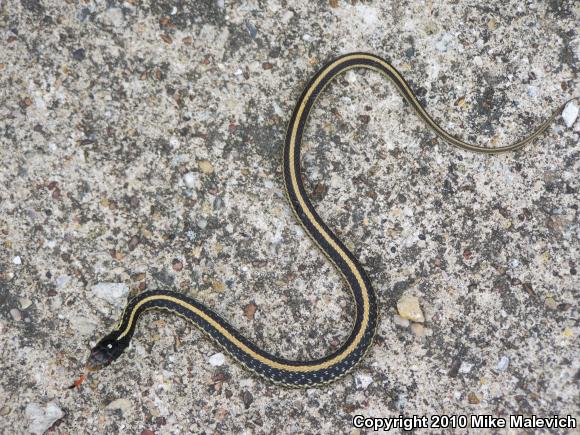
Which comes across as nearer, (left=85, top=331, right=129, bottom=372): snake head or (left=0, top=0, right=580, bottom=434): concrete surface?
(left=85, top=331, right=129, bottom=372): snake head

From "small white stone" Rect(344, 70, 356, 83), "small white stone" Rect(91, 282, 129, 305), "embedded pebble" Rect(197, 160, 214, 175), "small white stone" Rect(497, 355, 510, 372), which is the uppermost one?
"small white stone" Rect(344, 70, 356, 83)

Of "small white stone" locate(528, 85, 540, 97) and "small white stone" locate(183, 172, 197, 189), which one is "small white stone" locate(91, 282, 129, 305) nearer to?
"small white stone" locate(183, 172, 197, 189)

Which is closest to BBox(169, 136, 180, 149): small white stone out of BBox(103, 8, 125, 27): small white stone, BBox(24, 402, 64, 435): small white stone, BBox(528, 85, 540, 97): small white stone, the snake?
the snake

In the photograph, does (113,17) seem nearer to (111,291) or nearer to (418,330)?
(111,291)

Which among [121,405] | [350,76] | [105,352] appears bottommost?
[121,405]

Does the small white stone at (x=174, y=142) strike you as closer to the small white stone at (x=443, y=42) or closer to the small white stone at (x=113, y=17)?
the small white stone at (x=113, y=17)

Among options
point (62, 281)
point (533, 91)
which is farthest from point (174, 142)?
point (533, 91)
